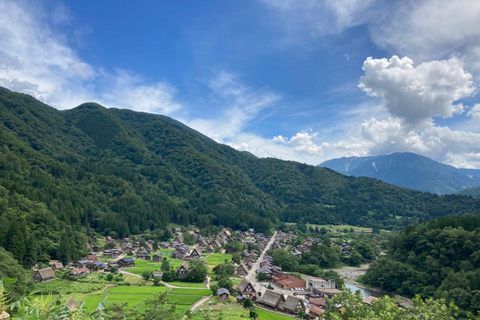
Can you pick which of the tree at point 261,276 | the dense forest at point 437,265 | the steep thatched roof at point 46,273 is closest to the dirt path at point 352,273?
the dense forest at point 437,265

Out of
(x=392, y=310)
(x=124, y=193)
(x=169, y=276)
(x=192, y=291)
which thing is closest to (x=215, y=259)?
(x=169, y=276)

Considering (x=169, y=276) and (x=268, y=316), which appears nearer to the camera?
(x=268, y=316)

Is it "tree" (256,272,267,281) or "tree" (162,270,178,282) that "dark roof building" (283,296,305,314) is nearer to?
"tree" (256,272,267,281)

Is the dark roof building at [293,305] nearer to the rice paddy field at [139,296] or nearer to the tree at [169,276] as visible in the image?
the rice paddy field at [139,296]

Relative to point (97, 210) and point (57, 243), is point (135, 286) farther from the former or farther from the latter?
point (97, 210)

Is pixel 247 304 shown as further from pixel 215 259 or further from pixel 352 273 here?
pixel 352 273

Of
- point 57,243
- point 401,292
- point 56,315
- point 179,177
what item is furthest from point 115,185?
point 56,315
